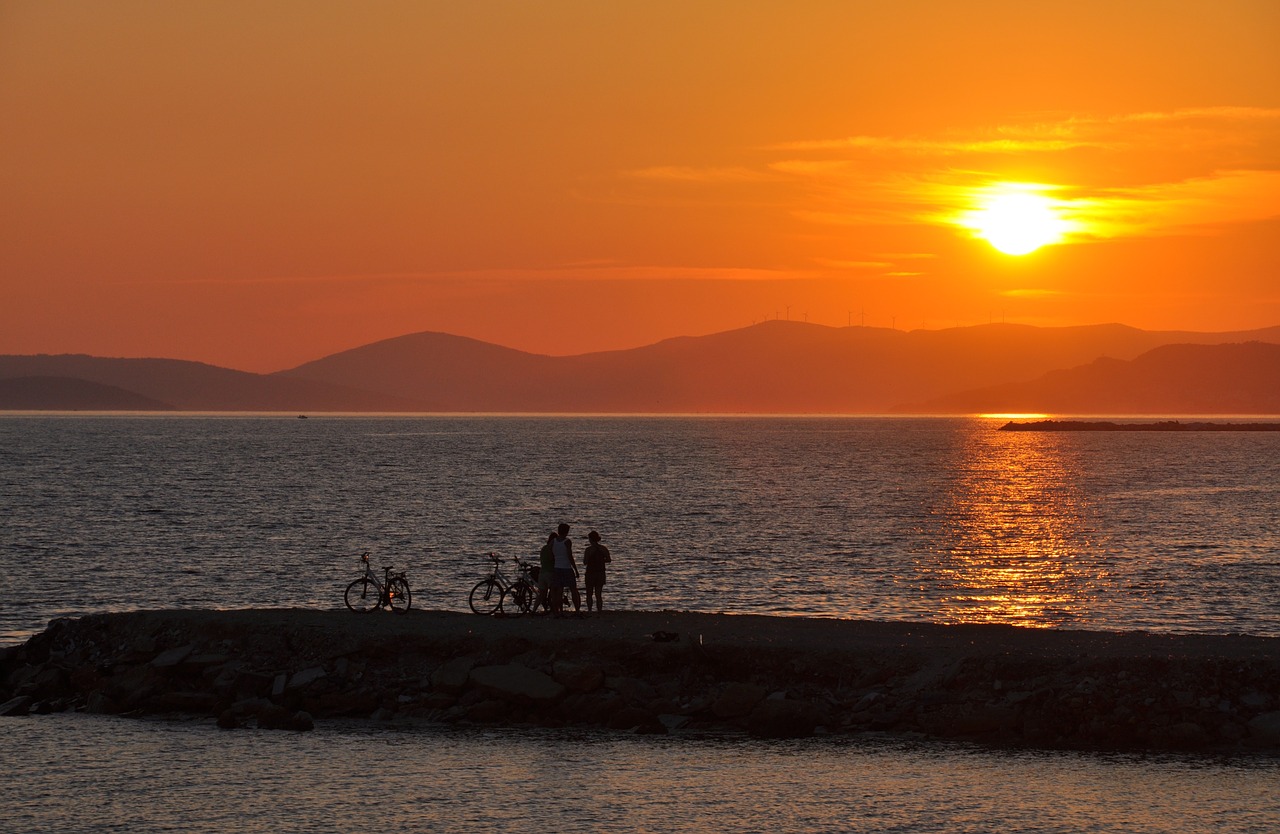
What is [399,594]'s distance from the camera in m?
36.0

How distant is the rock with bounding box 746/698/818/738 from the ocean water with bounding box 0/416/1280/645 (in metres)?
17.3

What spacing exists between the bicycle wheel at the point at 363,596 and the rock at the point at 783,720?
1242cm

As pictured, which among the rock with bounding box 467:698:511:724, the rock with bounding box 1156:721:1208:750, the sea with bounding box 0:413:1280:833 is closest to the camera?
the sea with bounding box 0:413:1280:833

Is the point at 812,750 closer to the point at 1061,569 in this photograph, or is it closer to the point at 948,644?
the point at 948,644

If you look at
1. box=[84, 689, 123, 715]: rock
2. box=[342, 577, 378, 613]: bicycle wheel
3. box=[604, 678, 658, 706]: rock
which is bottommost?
box=[84, 689, 123, 715]: rock

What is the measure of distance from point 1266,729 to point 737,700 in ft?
33.0

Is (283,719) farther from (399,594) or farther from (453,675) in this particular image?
(399,594)

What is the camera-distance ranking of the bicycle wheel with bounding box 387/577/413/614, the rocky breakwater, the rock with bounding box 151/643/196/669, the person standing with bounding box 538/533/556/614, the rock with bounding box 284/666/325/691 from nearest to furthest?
the rocky breakwater < the rock with bounding box 284/666/325/691 < the rock with bounding box 151/643/196/669 < the person standing with bounding box 538/533/556/614 < the bicycle wheel with bounding box 387/577/413/614

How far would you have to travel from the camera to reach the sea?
22078 millimetres

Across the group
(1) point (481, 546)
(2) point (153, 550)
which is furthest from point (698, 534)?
(2) point (153, 550)

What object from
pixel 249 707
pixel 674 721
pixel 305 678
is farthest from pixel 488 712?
pixel 249 707

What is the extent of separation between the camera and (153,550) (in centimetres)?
6594

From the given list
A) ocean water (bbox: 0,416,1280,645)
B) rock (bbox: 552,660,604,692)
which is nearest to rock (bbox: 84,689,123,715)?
rock (bbox: 552,660,604,692)

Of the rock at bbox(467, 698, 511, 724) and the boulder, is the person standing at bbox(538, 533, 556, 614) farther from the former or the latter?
the boulder
